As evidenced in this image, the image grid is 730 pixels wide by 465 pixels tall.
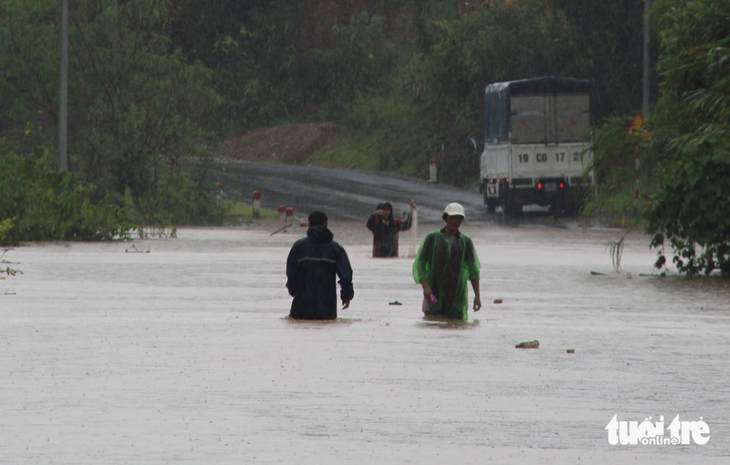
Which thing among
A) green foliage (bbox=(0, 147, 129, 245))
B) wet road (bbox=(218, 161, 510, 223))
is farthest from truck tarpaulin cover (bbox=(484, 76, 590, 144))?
green foliage (bbox=(0, 147, 129, 245))

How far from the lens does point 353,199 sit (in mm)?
51812

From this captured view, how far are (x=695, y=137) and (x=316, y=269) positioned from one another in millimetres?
10157

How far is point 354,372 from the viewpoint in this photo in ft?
39.9

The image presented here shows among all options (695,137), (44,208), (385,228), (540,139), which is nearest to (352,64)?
(540,139)

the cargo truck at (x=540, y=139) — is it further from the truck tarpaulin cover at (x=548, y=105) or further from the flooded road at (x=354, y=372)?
the flooded road at (x=354, y=372)

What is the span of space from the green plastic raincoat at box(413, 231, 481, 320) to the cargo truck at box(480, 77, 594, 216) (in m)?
32.2

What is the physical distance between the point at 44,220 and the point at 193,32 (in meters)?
55.9

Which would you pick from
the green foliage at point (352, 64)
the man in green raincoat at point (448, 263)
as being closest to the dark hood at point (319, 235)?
the man in green raincoat at point (448, 263)

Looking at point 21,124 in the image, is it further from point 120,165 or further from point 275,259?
point 275,259

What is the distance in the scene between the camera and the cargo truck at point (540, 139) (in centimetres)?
4800

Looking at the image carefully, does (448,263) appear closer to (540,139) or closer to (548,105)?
(540,139)

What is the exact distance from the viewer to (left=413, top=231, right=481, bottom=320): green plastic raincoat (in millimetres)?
15594

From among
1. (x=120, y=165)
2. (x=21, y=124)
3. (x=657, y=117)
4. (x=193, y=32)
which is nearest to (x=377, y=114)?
(x=193, y=32)

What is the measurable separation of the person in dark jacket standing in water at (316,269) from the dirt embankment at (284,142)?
62.0 m
